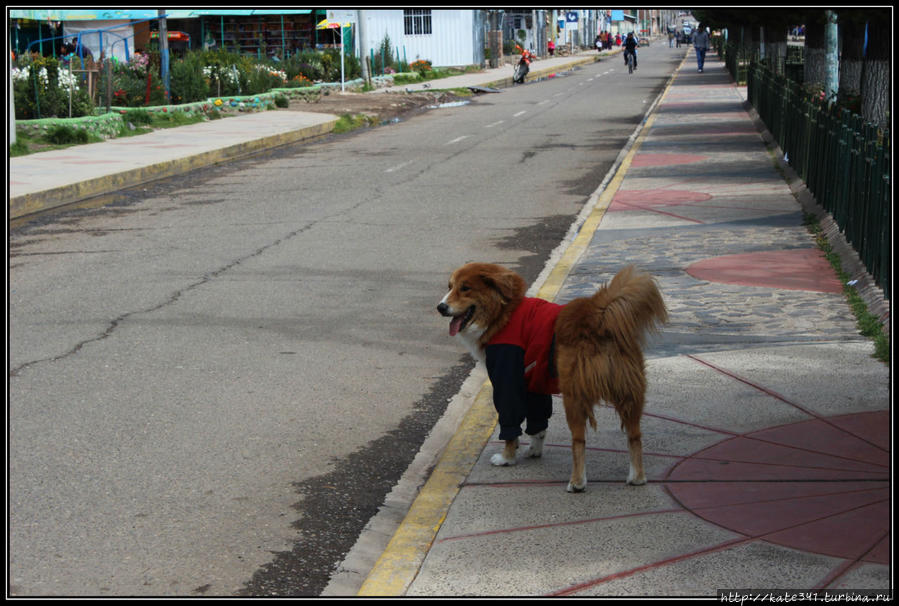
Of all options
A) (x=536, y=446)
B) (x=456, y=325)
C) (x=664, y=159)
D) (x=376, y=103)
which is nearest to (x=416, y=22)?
(x=376, y=103)

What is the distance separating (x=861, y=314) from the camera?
807 cm

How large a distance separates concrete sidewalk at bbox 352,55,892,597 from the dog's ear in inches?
34.2

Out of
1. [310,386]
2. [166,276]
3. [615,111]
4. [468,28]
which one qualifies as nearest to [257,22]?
[468,28]

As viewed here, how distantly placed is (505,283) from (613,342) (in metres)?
0.63

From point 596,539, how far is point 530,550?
29 cm

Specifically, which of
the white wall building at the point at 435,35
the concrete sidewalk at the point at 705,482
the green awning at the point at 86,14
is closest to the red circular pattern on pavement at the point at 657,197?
the concrete sidewalk at the point at 705,482

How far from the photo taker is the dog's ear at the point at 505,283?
207 inches

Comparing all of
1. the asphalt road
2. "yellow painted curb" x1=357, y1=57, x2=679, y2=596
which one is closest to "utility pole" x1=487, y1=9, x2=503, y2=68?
the asphalt road

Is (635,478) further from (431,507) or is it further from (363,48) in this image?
(363,48)

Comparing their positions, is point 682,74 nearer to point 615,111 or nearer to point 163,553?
point 615,111

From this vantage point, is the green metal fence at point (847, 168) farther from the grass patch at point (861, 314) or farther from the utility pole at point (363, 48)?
the utility pole at point (363, 48)

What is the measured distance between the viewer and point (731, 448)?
18.3 feet

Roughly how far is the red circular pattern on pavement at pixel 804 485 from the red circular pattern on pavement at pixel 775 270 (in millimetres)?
3577

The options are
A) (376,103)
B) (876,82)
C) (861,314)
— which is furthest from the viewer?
(376,103)
